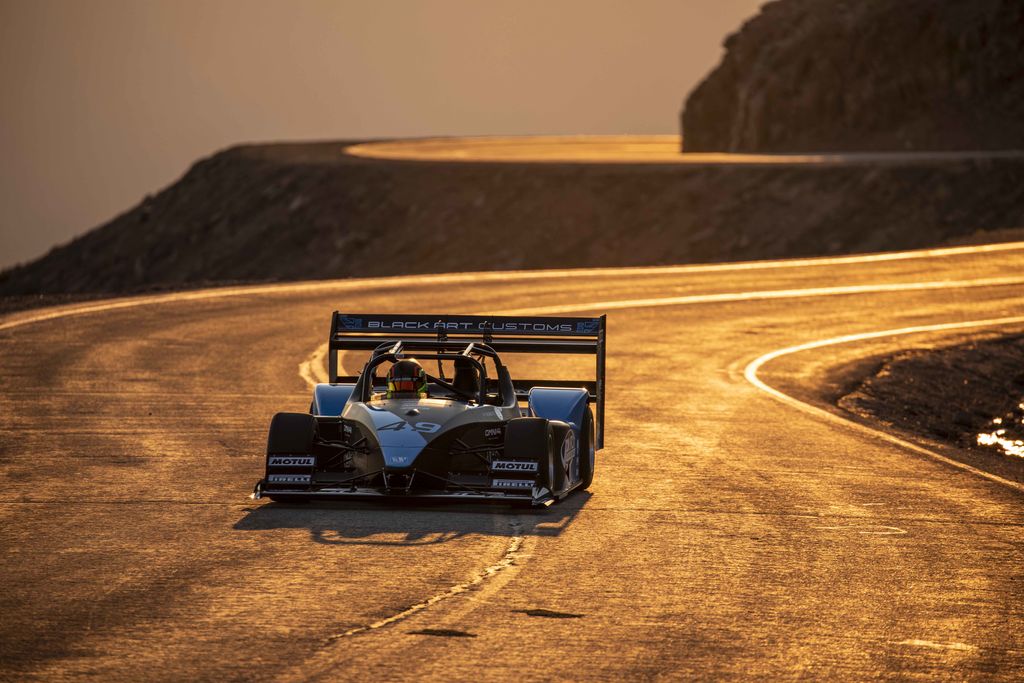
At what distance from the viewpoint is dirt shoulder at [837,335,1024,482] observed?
23094 mm

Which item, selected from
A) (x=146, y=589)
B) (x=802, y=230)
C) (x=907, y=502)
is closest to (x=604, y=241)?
(x=802, y=230)

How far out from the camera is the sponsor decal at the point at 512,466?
1418 cm

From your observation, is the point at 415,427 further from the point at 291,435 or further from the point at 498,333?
the point at 498,333

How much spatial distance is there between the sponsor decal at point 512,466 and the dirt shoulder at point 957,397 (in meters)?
6.92

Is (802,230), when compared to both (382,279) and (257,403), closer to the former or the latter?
(382,279)

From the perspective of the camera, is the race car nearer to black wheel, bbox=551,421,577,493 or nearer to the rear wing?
black wheel, bbox=551,421,577,493

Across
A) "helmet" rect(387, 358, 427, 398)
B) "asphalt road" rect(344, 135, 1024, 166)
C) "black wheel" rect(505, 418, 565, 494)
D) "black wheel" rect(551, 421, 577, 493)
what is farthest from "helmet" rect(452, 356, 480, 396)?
"asphalt road" rect(344, 135, 1024, 166)

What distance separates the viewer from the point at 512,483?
1410cm

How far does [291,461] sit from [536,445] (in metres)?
2.01

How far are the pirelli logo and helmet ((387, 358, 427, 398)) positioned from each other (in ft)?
3.34

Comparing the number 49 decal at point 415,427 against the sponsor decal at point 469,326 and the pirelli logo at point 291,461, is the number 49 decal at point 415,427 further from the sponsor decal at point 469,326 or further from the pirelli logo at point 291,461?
the sponsor decal at point 469,326

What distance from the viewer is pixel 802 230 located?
200 ft

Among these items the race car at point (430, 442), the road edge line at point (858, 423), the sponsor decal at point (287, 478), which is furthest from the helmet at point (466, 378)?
the road edge line at point (858, 423)

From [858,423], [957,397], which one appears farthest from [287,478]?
[957,397]
